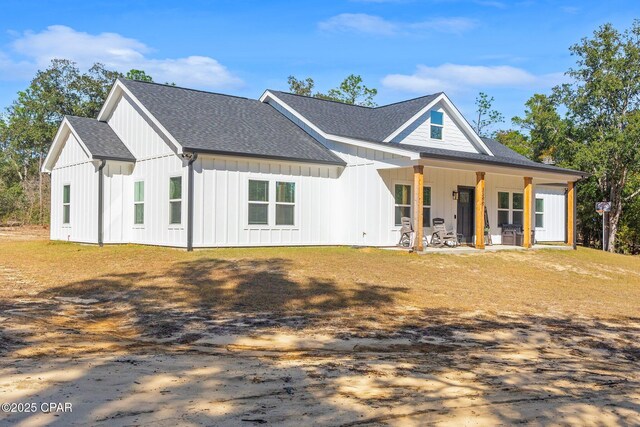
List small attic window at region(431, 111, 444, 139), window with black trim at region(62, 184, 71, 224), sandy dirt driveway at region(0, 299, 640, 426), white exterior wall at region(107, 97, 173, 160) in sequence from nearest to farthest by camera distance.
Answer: sandy dirt driveway at region(0, 299, 640, 426) → white exterior wall at region(107, 97, 173, 160) → window with black trim at region(62, 184, 71, 224) → small attic window at region(431, 111, 444, 139)

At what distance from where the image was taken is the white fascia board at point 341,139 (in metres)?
17.3

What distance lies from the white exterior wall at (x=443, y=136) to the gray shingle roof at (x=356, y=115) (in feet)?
1.41

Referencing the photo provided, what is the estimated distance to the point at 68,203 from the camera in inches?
844

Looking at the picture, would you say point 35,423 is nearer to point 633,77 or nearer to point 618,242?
point 633,77

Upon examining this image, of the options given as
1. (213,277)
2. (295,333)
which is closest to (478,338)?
(295,333)

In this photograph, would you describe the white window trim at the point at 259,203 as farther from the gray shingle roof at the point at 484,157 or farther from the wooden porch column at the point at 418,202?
the wooden porch column at the point at 418,202

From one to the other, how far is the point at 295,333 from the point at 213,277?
15.9ft

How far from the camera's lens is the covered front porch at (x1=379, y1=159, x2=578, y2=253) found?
1861 cm

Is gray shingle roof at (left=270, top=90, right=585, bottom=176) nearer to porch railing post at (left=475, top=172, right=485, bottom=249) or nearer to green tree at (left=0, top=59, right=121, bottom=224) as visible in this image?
porch railing post at (left=475, top=172, right=485, bottom=249)

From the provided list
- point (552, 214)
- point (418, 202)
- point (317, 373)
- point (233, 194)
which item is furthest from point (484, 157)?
point (317, 373)

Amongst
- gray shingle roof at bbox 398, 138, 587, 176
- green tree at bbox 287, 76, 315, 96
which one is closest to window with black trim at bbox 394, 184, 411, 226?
gray shingle roof at bbox 398, 138, 587, 176

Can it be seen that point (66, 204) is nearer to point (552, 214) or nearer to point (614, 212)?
point (552, 214)

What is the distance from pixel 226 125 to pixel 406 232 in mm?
6724

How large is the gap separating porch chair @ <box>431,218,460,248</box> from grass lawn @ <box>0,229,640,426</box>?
10.6 ft
